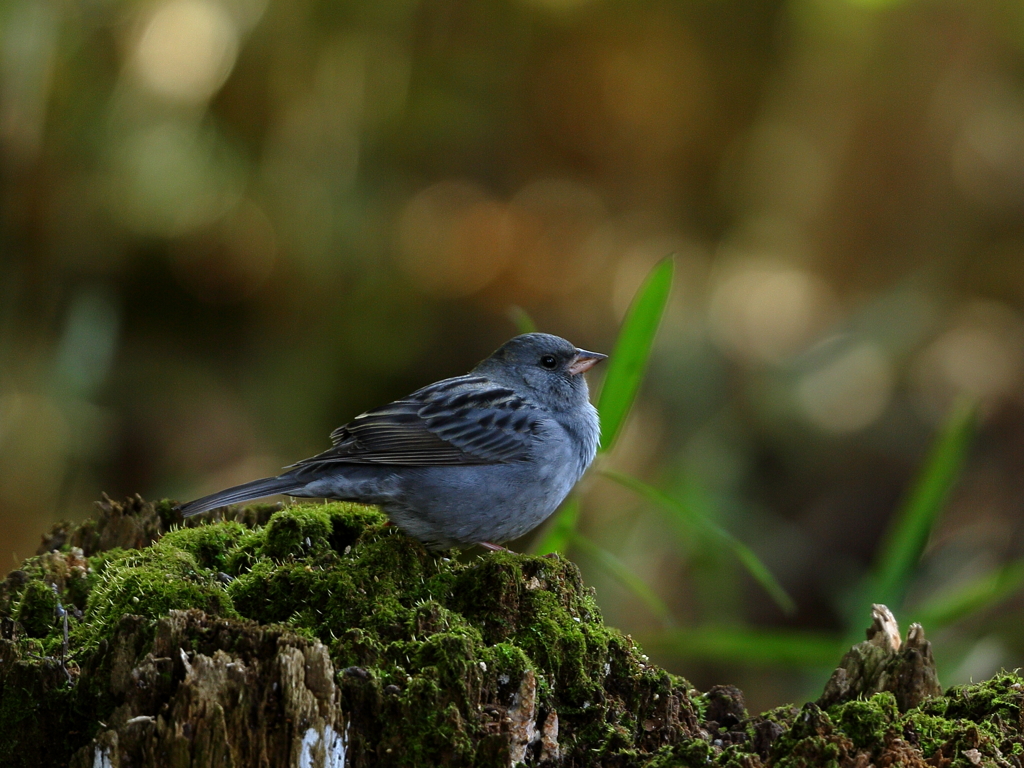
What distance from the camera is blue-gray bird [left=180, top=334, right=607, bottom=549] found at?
3.61m

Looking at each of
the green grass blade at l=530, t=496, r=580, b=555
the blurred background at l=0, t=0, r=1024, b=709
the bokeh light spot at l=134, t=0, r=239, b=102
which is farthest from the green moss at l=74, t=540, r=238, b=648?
the bokeh light spot at l=134, t=0, r=239, b=102

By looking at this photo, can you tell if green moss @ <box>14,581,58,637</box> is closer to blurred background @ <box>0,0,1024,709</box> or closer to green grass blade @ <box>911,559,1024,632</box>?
green grass blade @ <box>911,559,1024,632</box>

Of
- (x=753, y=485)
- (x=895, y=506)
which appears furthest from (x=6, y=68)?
(x=895, y=506)

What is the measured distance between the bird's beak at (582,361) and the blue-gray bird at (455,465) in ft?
→ 0.83

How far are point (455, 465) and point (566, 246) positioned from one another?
4.85 meters

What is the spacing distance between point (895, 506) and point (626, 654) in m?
5.73

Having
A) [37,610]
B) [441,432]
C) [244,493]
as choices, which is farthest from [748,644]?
[37,610]

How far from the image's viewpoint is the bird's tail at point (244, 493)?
11.1 ft

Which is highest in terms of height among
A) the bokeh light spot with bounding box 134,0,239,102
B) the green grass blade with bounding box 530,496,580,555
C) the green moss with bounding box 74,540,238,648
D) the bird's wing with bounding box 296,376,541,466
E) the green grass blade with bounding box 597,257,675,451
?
the bokeh light spot with bounding box 134,0,239,102

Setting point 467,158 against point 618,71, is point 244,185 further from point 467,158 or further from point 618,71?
point 618,71

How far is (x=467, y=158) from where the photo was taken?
8.07 meters

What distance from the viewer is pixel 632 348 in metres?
3.92

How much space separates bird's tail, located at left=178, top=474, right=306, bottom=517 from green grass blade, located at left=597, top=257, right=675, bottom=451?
1232 millimetres

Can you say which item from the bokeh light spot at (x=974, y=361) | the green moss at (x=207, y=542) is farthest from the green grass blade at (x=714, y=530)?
the bokeh light spot at (x=974, y=361)
